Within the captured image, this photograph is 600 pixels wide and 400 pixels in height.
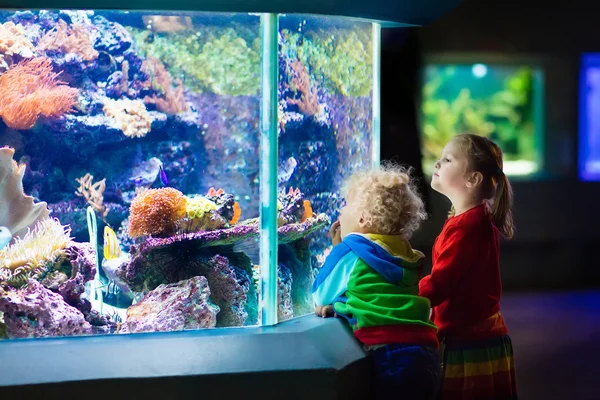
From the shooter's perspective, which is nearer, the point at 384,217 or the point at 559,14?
the point at 384,217

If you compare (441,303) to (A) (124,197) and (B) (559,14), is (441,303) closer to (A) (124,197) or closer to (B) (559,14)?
(A) (124,197)

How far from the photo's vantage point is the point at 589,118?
28.5ft

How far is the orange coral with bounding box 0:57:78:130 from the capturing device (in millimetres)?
3154

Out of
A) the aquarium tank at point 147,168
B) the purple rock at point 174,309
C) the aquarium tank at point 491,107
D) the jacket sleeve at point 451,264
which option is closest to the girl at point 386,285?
the jacket sleeve at point 451,264

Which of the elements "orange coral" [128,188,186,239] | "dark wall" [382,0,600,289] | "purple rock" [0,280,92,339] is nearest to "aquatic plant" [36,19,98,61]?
"orange coral" [128,188,186,239]

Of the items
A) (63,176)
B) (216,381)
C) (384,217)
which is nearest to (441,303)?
(384,217)

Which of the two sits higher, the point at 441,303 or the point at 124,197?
the point at 124,197

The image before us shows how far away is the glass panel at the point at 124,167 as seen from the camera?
10.4 feet

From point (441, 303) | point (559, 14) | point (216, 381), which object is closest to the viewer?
point (216, 381)

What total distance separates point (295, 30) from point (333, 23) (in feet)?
0.96

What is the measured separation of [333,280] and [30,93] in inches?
64.7

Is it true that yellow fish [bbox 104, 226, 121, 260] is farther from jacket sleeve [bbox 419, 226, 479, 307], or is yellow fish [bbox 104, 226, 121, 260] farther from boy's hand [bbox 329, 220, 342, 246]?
jacket sleeve [bbox 419, 226, 479, 307]

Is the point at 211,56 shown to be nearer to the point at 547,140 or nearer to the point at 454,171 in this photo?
the point at 454,171

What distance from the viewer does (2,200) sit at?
10.4 feet
